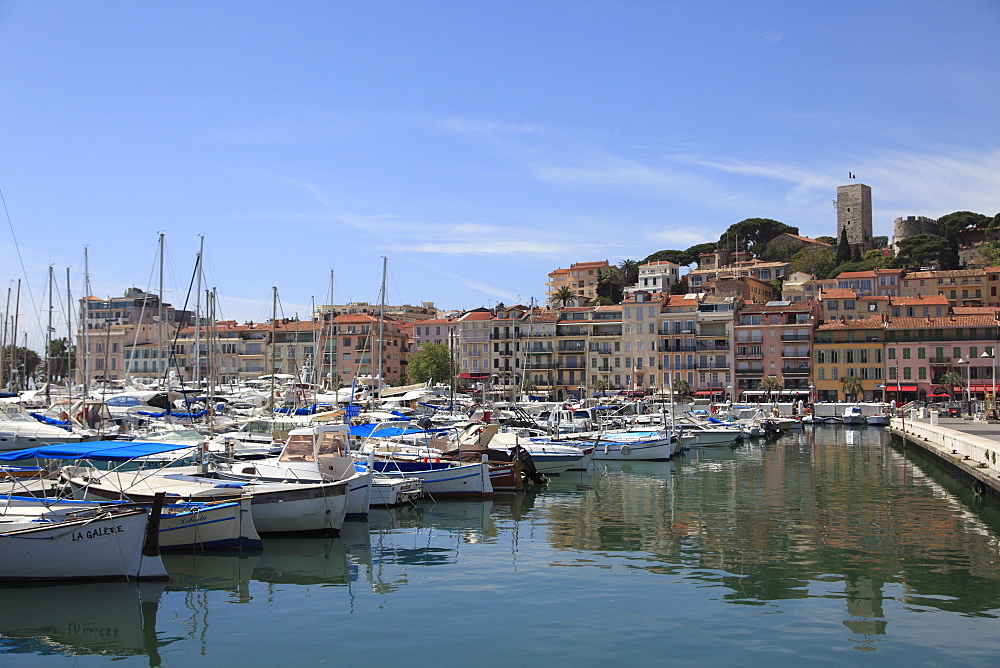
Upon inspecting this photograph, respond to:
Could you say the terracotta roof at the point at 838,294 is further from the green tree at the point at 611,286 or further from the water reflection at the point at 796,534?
→ the water reflection at the point at 796,534

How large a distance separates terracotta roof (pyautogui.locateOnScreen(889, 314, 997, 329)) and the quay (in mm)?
34795

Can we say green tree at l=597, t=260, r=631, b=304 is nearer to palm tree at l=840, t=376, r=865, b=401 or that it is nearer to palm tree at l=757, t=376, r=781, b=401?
palm tree at l=757, t=376, r=781, b=401

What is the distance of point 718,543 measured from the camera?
2225 cm

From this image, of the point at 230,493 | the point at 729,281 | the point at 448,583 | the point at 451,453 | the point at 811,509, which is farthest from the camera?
the point at 729,281

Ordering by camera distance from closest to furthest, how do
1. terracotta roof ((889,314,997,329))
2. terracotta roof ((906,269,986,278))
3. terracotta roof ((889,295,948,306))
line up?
terracotta roof ((889,314,997,329)) → terracotta roof ((889,295,948,306)) → terracotta roof ((906,269,986,278))

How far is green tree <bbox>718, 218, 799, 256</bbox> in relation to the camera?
162 metres

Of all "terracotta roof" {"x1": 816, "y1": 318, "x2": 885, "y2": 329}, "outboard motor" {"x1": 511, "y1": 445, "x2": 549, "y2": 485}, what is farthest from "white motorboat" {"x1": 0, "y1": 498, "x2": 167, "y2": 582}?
"terracotta roof" {"x1": 816, "y1": 318, "x2": 885, "y2": 329}

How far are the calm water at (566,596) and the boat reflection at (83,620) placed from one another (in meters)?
0.05

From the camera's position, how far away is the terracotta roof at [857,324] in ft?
299

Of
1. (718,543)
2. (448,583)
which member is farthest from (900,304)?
(448,583)

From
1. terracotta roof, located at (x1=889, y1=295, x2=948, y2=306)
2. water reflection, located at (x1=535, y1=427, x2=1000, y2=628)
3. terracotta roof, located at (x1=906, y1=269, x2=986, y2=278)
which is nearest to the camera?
water reflection, located at (x1=535, y1=427, x2=1000, y2=628)

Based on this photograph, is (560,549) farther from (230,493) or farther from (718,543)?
(230,493)

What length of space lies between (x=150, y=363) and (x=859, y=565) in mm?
109601

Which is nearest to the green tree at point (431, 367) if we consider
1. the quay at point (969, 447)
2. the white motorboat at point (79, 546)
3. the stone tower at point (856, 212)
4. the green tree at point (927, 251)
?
the quay at point (969, 447)
